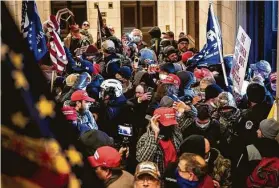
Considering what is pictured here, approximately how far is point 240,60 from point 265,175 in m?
2.93

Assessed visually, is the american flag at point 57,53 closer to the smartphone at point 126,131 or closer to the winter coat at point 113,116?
the winter coat at point 113,116

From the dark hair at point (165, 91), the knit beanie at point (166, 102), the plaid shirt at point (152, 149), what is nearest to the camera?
the plaid shirt at point (152, 149)

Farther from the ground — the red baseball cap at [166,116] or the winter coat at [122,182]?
the red baseball cap at [166,116]

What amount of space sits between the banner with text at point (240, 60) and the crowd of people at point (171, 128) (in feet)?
0.75

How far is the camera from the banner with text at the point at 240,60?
24.2ft

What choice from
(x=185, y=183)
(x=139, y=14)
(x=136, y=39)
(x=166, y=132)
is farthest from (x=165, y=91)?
(x=139, y=14)

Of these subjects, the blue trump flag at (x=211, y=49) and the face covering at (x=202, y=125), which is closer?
the face covering at (x=202, y=125)

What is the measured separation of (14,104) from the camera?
2.20m

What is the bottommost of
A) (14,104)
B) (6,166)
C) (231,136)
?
(231,136)

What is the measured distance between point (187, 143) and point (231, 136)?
1239 mm

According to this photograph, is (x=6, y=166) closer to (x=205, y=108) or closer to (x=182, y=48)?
(x=205, y=108)

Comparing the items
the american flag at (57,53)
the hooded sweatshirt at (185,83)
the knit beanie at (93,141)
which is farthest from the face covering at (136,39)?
the knit beanie at (93,141)

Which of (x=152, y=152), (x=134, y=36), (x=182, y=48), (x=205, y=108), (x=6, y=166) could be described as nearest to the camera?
(x=6, y=166)

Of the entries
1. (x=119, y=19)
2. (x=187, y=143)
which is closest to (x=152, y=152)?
(x=187, y=143)
